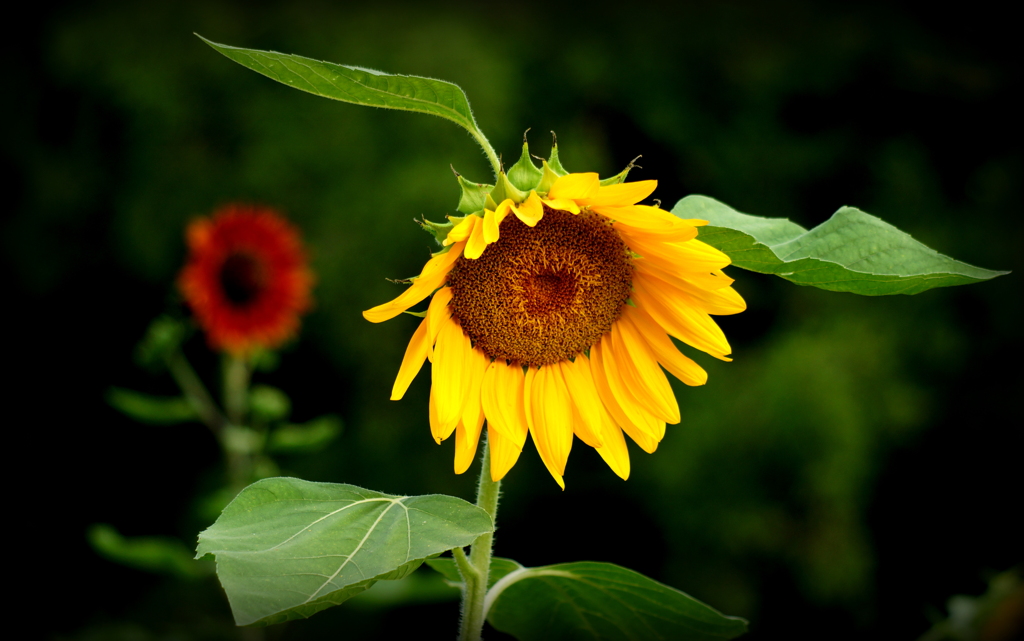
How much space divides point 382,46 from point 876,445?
6.38 feet

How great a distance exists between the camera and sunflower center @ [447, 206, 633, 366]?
1.84 ft

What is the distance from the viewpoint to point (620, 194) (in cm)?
47

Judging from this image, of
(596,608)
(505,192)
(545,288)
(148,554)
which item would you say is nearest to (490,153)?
(505,192)

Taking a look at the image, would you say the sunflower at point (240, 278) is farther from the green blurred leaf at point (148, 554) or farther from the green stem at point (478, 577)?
the green stem at point (478, 577)

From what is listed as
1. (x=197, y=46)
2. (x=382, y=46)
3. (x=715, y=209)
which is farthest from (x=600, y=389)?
(x=197, y=46)

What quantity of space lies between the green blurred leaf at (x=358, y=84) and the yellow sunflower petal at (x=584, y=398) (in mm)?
182

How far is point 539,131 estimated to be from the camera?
8.39 feet

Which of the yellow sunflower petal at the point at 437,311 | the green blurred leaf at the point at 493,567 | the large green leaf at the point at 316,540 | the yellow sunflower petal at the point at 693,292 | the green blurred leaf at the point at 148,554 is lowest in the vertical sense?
the green blurred leaf at the point at 148,554

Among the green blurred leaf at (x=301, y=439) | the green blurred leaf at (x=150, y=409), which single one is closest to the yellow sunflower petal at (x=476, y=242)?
the green blurred leaf at (x=301, y=439)

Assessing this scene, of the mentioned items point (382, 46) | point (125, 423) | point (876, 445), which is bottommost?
point (125, 423)

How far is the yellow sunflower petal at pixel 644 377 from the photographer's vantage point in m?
0.56

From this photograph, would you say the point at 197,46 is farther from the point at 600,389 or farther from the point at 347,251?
the point at 600,389

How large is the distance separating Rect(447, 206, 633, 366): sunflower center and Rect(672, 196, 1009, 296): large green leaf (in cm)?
7

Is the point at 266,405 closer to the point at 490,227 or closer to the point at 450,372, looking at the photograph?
the point at 450,372
